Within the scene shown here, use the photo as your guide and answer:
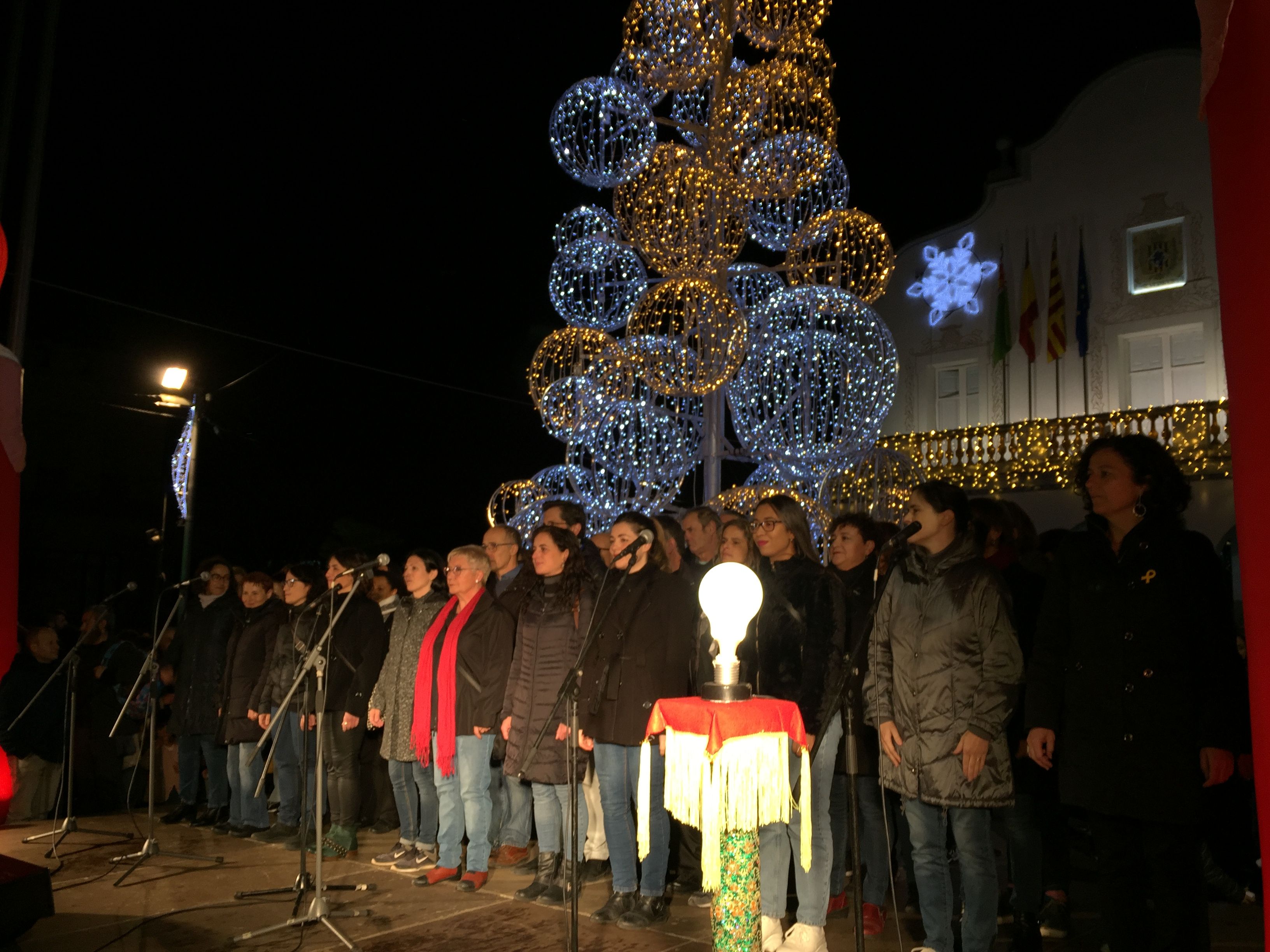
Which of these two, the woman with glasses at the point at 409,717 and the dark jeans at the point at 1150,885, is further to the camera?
the woman with glasses at the point at 409,717

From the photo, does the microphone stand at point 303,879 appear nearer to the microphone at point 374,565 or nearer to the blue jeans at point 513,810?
the microphone at point 374,565

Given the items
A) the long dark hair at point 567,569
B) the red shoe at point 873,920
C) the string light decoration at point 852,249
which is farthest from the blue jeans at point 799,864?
the string light decoration at point 852,249

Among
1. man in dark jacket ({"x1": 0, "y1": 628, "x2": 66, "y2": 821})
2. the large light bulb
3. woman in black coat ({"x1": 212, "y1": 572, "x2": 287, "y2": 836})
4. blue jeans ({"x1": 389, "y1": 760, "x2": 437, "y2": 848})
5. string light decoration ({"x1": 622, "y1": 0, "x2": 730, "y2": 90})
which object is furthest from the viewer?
string light decoration ({"x1": 622, "y1": 0, "x2": 730, "y2": 90})

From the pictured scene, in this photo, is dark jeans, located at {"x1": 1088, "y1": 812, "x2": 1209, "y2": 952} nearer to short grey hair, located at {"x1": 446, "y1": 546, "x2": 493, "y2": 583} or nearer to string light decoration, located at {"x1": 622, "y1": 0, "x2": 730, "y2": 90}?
short grey hair, located at {"x1": 446, "y1": 546, "x2": 493, "y2": 583}

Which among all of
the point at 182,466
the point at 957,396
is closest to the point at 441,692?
the point at 182,466

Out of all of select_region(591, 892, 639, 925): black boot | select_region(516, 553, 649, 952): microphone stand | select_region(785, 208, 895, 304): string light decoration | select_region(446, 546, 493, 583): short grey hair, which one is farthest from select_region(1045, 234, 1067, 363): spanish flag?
select_region(516, 553, 649, 952): microphone stand

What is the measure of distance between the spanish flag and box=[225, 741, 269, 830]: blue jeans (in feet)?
50.0

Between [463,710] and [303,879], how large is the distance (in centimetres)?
121

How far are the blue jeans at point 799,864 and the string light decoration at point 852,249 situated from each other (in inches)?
230

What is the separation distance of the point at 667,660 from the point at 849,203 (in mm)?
15886

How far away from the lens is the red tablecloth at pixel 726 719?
3379mm

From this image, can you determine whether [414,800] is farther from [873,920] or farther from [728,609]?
[728,609]

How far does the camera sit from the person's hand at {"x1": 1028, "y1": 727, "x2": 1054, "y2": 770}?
375cm

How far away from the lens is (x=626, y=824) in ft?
16.5
